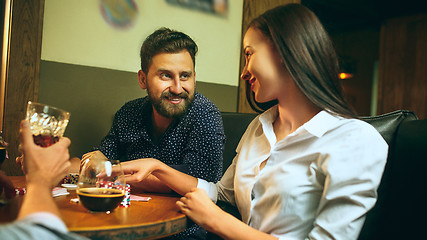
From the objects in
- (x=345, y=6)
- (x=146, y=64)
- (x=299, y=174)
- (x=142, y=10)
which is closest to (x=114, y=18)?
(x=142, y=10)

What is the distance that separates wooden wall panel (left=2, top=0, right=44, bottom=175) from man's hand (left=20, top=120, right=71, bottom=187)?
1.64 m

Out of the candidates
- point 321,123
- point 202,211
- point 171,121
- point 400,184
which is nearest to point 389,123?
point 400,184

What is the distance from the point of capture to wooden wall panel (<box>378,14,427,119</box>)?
5.44 meters

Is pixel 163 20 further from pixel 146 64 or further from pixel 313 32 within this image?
pixel 313 32

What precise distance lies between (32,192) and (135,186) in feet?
2.14

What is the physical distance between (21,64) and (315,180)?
2.05 metres

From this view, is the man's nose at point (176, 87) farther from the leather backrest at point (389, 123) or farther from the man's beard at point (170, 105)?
the leather backrest at point (389, 123)

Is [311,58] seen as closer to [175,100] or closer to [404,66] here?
[175,100]

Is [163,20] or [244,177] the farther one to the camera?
[163,20]

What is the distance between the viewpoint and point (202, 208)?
3.97 ft

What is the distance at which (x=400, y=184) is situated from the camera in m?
1.45

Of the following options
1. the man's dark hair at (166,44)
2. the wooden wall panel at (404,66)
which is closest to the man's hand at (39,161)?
the man's dark hair at (166,44)

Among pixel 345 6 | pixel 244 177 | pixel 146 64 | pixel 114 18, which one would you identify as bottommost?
pixel 244 177

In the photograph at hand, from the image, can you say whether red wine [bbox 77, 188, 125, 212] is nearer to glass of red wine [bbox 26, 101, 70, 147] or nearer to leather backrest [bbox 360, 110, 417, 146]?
glass of red wine [bbox 26, 101, 70, 147]
